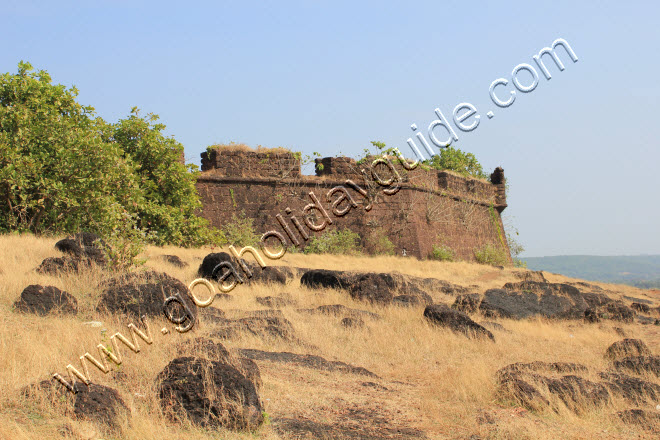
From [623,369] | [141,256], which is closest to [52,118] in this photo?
[141,256]

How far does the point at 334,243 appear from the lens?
69.9 ft

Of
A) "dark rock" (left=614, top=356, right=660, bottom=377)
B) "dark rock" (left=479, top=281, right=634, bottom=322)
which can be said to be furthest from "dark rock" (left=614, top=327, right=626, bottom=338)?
"dark rock" (left=614, top=356, right=660, bottom=377)

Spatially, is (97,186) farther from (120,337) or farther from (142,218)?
(120,337)

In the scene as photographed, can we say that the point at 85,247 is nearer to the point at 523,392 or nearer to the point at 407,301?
the point at 407,301

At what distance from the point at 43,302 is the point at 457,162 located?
3648 centimetres

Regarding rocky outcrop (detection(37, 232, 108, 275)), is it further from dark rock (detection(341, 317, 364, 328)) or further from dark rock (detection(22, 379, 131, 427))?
dark rock (detection(22, 379, 131, 427))

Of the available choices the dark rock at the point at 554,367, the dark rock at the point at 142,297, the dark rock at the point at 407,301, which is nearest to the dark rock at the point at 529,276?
the dark rock at the point at 407,301

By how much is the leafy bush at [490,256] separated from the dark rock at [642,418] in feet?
67.5

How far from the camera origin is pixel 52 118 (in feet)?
48.0

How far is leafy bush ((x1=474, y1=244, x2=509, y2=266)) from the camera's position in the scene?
2664 centimetres

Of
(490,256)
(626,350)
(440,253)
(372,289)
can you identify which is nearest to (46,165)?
(372,289)

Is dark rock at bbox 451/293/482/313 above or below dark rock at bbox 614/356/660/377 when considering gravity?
above

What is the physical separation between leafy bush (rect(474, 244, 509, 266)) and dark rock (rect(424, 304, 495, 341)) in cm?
1697

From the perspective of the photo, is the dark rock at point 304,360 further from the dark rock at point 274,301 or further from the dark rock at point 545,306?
the dark rock at point 545,306
